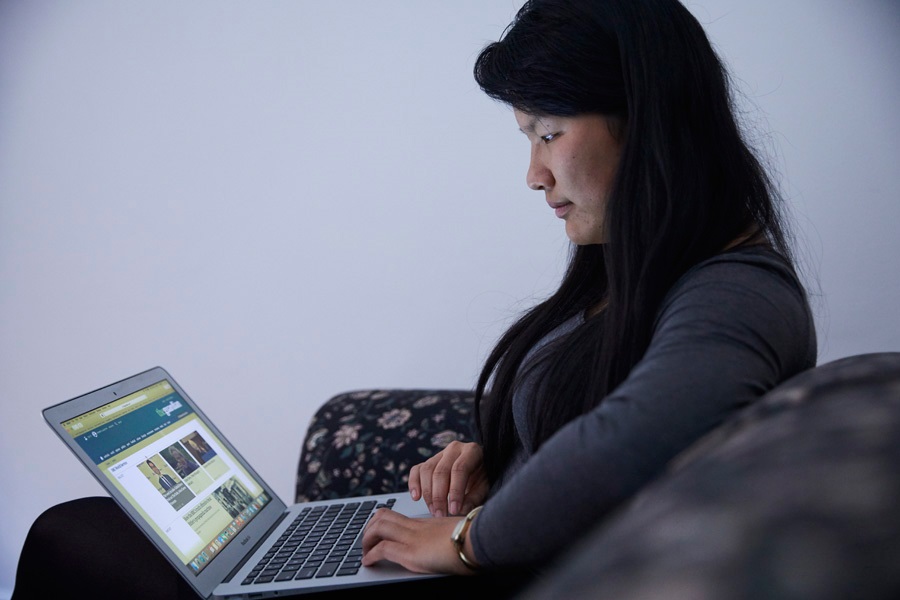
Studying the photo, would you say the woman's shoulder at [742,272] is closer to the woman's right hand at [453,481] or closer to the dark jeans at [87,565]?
the woman's right hand at [453,481]

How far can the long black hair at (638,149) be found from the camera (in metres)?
0.88

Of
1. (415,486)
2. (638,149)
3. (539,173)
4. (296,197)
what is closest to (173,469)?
(415,486)

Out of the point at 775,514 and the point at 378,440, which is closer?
the point at 775,514

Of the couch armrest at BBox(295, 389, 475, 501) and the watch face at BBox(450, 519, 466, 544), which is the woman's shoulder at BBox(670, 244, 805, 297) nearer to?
the watch face at BBox(450, 519, 466, 544)

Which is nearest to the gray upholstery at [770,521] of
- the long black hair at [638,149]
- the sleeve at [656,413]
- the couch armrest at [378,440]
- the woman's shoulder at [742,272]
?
the sleeve at [656,413]

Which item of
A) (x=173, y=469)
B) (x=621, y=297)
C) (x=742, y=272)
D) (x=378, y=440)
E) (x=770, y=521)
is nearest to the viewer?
(x=770, y=521)

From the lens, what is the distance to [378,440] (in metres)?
1.59

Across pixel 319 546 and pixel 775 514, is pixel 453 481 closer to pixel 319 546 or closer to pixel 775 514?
pixel 319 546

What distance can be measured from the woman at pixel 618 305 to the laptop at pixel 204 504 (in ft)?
0.33

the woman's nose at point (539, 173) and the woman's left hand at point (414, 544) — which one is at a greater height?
the woman's nose at point (539, 173)

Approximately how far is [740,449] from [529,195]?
162 centimetres

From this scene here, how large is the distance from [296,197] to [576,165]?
1.39 metres

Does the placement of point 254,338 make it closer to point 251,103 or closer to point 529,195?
point 251,103

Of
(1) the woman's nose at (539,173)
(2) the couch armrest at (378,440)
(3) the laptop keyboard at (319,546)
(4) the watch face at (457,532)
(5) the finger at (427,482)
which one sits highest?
(1) the woman's nose at (539,173)
